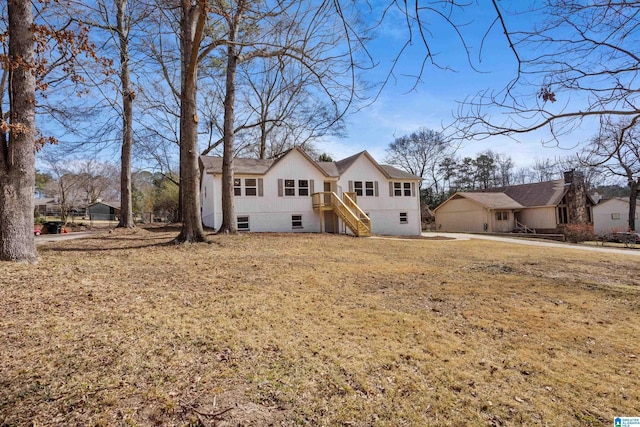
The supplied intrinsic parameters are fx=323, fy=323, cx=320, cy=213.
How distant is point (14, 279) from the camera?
4.84 m

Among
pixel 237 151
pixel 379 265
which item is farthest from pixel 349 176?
pixel 379 265

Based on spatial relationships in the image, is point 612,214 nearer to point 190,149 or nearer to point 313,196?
point 313,196

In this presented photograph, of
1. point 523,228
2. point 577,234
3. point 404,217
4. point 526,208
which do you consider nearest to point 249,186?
point 404,217

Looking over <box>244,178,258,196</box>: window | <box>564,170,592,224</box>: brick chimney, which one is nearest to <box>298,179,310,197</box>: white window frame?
<box>244,178,258,196</box>: window

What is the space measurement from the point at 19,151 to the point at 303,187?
15.1 m

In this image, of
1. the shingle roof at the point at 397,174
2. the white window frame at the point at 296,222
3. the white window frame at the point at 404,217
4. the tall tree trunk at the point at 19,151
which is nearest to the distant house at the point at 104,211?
the white window frame at the point at 296,222

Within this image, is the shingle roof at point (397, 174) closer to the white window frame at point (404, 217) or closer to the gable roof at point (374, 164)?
the gable roof at point (374, 164)

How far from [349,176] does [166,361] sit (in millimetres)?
19229

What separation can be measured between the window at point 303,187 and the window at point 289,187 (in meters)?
0.33

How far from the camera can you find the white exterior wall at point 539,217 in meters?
28.7

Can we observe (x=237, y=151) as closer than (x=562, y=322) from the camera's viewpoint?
No

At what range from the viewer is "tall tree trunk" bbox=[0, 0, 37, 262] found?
18.3ft

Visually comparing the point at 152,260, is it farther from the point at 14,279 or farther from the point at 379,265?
the point at 379,265

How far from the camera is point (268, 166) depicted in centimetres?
1997
